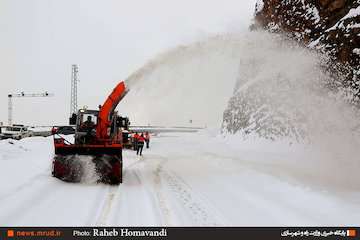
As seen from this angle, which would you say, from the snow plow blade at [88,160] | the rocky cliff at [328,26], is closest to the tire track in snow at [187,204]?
the snow plow blade at [88,160]

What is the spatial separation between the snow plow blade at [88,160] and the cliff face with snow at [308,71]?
795cm

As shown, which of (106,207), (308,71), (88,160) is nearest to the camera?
(106,207)

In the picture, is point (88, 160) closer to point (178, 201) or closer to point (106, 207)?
point (106, 207)

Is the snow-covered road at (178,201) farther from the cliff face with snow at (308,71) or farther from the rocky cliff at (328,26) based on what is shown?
the rocky cliff at (328,26)

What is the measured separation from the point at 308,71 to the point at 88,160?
1027 centimetres

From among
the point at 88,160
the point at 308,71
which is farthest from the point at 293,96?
the point at 88,160

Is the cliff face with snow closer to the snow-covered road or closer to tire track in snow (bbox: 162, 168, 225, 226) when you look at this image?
the snow-covered road

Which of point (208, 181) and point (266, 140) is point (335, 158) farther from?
point (266, 140)

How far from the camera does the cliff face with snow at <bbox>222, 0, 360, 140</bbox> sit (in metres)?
13.1

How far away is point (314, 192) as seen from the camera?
8.66 meters

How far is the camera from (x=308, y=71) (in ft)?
51.5

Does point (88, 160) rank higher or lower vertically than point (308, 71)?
lower

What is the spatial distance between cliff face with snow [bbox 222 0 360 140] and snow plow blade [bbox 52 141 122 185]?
795 cm

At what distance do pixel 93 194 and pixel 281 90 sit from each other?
14.1 metres
